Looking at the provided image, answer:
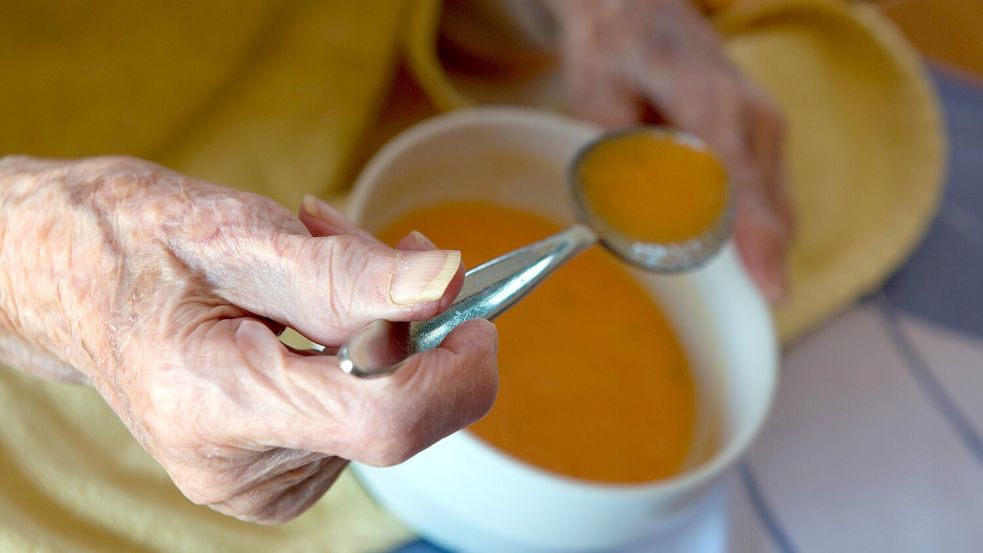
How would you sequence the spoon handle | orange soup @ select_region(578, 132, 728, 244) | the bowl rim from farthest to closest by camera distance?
orange soup @ select_region(578, 132, 728, 244) < the bowl rim < the spoon handle

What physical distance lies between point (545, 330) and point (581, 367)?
0.03 metres

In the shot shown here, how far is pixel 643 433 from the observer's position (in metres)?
0.43

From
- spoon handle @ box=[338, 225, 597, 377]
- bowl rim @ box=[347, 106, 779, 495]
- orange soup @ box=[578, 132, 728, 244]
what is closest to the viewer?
spoon handle @ box=[338, 225, 597, 377]

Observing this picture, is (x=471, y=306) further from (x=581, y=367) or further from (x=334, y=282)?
(x=581, y=367)

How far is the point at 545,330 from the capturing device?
434 millimetres

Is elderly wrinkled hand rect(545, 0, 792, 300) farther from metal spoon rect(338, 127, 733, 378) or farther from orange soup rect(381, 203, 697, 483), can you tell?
metal spoon rect(338, 127, 733, 378)

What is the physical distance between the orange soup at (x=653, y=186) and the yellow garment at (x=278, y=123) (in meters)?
0.12

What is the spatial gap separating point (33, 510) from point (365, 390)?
204 mm

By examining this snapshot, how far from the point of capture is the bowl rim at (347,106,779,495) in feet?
1.04

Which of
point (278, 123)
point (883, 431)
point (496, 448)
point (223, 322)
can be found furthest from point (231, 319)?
point (883, 431)

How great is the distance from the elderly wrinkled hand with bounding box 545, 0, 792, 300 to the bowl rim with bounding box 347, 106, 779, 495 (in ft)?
0.15

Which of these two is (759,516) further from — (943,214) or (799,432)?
(943,214)

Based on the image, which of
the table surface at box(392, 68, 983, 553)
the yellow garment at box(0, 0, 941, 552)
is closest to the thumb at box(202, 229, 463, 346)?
the yellow garment at box(0, 0, 941, 552)

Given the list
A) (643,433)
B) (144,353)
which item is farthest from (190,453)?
(643,433)
